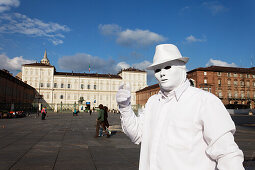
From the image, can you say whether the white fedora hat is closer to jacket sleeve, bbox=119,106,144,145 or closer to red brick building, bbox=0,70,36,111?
jacket sleeve, bbox=119,106,144,145

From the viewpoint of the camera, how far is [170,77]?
177cm

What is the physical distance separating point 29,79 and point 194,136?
84.6 meters

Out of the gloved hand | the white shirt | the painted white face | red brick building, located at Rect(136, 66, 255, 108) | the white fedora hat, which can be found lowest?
the white shirt

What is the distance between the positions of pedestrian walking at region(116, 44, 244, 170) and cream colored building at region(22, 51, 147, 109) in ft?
253

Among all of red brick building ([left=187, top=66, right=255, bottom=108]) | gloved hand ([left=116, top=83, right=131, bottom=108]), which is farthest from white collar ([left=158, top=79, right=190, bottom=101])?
red brick building ([left=187, top=66, right=255, bottom=108])

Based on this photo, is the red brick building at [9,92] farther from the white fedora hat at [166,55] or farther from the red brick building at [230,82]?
the red brick building at [230,82]

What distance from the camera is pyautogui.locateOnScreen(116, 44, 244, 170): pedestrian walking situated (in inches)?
56.0

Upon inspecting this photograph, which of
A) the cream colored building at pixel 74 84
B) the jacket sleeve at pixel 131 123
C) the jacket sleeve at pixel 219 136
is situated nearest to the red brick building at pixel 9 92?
the cream colored building at pixel 74 84

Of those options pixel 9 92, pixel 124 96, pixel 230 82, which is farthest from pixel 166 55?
pixel 230 82

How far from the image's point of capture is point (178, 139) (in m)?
1.57

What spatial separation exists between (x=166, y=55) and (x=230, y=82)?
205 feet

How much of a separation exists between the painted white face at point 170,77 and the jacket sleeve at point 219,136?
0.29 metres

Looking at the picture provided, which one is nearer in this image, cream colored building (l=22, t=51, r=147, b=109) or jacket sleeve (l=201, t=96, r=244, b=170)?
jacket sleeve (l=201, t=96, r=244, b=170)

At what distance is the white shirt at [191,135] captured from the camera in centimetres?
140
